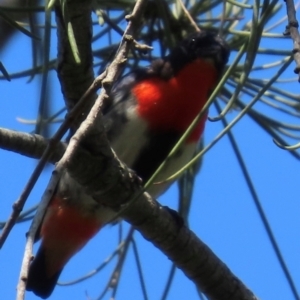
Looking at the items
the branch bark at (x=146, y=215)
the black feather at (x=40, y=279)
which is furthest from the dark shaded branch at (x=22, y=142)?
the black feather at (x=40, y=279)

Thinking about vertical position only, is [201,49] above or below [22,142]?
above

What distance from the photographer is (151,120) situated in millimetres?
1558

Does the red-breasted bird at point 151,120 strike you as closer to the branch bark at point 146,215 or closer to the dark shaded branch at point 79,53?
the branch bark at point 146,215

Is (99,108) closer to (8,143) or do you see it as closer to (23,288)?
(23,288)

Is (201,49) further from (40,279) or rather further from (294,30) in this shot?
(294,30)

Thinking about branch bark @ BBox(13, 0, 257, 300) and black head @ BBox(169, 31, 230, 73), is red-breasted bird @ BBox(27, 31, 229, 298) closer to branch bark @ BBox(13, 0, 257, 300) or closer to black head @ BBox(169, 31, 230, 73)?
black head @ BBox(169, 31, 230, 73)

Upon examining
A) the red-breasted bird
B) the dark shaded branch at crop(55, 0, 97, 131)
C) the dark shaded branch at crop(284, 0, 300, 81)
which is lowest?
the dark shaded branch at crop(284, 0, 300, 81)

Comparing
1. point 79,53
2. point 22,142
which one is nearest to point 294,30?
point 79,53

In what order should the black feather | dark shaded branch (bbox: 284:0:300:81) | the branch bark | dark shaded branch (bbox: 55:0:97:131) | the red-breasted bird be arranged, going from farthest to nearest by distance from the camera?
the black feather → the red-breasted bird → the branch bark → dark shaded branch (bbox: 55:0:97:131) → dark shaded branch (bbox: 284:0:300:81)

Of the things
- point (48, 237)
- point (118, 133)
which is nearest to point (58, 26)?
point (118, 133)

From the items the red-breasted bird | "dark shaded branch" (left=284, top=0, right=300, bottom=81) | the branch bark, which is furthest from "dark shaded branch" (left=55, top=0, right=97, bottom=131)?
the red-breasted bird

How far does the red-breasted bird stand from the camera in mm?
1541

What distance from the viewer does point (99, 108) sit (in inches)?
26.0

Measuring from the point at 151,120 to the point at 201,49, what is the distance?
202mm
